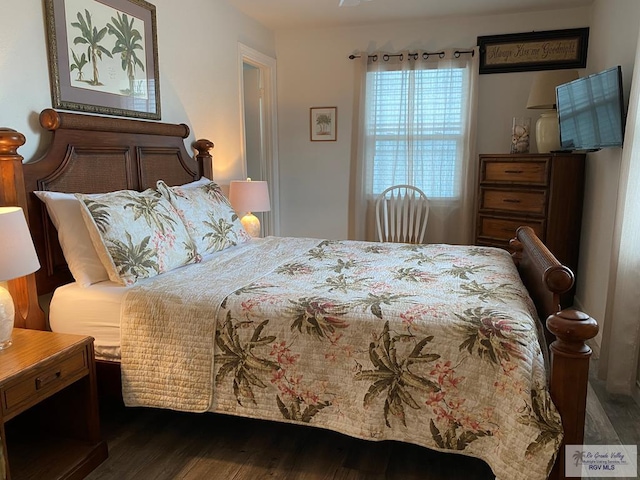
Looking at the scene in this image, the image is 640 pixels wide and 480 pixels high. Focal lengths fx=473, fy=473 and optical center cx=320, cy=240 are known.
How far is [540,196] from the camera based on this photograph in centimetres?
359

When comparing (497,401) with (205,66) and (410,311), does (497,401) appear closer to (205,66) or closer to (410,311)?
(410,311)

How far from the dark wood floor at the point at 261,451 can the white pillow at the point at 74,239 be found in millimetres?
683

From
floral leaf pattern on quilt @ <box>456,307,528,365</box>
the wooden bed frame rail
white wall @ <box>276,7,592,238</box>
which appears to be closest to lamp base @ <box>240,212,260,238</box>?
the wooden bed frame rail

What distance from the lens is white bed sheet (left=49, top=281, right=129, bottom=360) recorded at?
198 cm

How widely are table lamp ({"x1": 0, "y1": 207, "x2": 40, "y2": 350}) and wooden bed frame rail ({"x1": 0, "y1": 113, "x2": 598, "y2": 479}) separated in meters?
0.31

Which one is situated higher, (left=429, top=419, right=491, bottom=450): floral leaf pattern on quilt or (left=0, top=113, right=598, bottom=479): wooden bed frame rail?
(left=0, top=113, right=598, bottom=479): wooden bed frame rail

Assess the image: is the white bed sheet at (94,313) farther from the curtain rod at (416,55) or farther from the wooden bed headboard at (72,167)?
the curtain rod at (416,55)

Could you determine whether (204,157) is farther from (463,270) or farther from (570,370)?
(570,370)

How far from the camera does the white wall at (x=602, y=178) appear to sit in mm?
2787

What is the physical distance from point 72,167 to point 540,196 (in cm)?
316

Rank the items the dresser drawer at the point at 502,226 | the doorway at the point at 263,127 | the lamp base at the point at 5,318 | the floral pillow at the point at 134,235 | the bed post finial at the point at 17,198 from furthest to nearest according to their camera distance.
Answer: the doorway at the point at 263,127 < the dresser drawer at the point at 502,226 < the floral pillow at the point at 134,235 < the bed post finial at the point at 17,198 < the lamp base at the point at 5,318

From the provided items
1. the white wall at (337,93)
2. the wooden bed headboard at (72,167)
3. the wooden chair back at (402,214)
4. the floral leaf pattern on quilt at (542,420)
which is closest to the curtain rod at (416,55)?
the white wall at (337,93)

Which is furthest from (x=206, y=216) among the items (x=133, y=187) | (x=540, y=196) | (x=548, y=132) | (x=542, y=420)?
(x=548, y=132)

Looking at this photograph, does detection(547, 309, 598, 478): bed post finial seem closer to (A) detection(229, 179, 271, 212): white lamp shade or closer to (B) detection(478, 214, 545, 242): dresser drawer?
(B) detection(478, 214, 545, 242): dresser drawer
